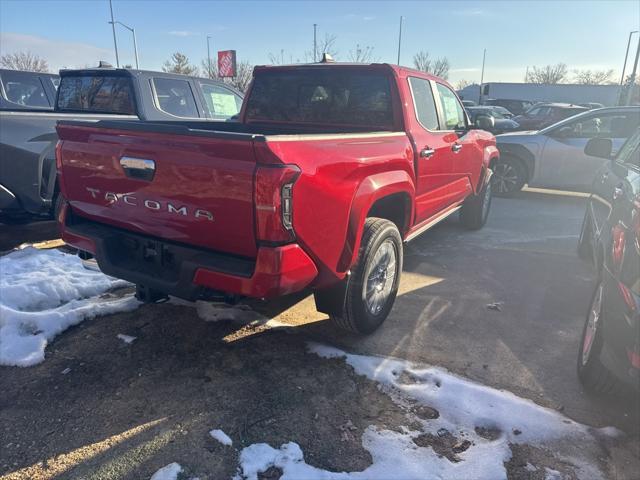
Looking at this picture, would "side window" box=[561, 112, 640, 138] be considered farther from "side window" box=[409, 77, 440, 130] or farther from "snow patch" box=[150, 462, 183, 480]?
"snow patch" box=[150, 462, 183, 480]

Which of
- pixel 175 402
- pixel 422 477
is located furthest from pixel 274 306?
pixel 422 477

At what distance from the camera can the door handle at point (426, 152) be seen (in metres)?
3.93

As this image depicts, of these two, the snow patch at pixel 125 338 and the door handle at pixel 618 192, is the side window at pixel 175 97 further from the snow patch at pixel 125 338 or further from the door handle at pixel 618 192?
the door handle at pixel 618 192

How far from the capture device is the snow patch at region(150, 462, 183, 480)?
2.18 meters

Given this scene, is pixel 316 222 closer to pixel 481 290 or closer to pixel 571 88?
pixel 481 290

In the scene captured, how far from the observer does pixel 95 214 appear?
3057mm

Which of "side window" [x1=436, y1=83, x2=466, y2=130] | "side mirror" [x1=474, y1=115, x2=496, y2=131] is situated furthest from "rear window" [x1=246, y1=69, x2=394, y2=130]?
"side mirror" [x1=474, y1=115, x2=496, y2=131]

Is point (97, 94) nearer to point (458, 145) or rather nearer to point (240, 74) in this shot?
point (458, 145)

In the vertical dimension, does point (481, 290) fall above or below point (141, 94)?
below

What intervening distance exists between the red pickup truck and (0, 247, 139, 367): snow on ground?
70 cm

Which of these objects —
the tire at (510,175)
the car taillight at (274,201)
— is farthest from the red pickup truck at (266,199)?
the tire at (510,175)

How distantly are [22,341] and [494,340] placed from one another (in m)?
3.47

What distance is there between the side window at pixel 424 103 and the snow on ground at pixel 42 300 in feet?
9.84

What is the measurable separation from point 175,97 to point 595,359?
19.9ft
